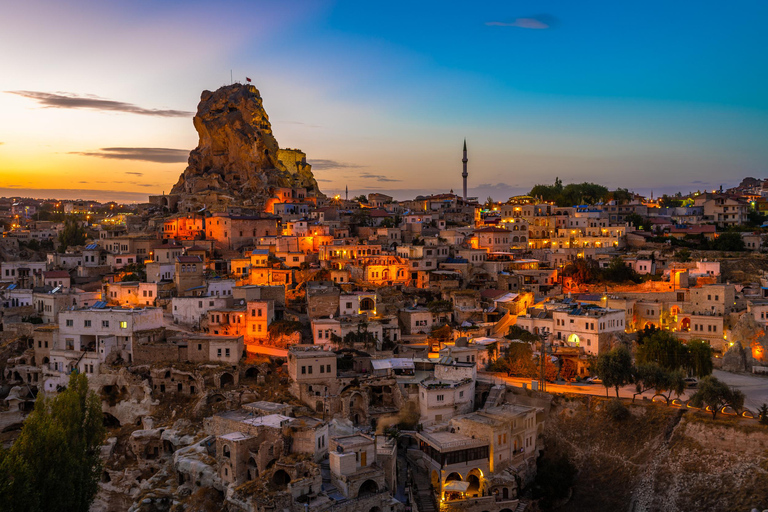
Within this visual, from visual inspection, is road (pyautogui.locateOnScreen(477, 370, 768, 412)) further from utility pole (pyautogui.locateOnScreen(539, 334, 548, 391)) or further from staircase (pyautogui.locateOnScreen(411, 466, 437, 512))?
staircase (pyautogui.locateOnScreen(411, 466, 437, 512))

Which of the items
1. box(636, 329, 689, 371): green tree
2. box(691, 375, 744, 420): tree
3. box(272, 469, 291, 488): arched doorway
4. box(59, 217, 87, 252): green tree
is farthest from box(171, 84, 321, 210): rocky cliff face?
box(691, 375, 744, 420): tree

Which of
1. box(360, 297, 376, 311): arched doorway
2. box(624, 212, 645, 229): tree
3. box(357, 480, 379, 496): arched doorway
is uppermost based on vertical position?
box(624, 212, 645, 229): tree

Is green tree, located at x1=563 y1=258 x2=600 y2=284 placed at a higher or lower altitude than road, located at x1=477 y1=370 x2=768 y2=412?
higher

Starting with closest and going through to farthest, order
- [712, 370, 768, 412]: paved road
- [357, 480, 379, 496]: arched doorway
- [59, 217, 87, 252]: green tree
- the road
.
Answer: [357, 480, 379, 496]: arched doorway
[712, 370, 768, 412]: paved road
the road
[59, 217, 87, 252]: green tree

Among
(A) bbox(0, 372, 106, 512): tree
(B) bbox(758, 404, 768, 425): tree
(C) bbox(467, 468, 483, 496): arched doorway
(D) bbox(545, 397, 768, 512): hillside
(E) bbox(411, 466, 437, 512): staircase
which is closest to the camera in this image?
(A) bbox(0, 372, 106, 512): tree

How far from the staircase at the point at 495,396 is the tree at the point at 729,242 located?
2835 centimetres

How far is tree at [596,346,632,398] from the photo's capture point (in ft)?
92.9

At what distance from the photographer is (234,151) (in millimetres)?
70062

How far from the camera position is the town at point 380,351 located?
24312 mm

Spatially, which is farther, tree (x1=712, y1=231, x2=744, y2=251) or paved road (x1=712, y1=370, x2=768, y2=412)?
tree (x1=712, y1=231, x2=744, y2=251)

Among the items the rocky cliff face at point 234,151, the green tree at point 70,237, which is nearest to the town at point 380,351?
the green tree at point 70,237

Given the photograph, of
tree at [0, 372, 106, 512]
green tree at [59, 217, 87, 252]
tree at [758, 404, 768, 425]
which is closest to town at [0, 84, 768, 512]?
tree at [758, 404, 768, 425]

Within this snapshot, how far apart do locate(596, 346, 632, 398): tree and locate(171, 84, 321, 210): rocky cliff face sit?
44800 millimetres

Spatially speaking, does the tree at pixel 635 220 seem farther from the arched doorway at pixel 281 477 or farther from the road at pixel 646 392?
the arched doorway at pixel 281 477
